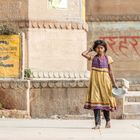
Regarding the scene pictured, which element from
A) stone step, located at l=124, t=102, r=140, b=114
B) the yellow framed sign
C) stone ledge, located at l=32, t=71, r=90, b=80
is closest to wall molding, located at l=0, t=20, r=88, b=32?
the yellow framed sign

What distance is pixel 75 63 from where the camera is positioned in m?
18.1

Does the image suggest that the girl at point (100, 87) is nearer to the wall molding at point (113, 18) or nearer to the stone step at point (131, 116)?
the stone step at point (131, 116)

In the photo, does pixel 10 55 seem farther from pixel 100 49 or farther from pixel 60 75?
pixel 100 49

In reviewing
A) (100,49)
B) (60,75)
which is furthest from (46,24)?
(100,49)

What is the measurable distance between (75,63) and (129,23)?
410 inches

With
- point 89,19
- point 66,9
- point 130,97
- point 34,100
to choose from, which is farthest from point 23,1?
point 89,19
